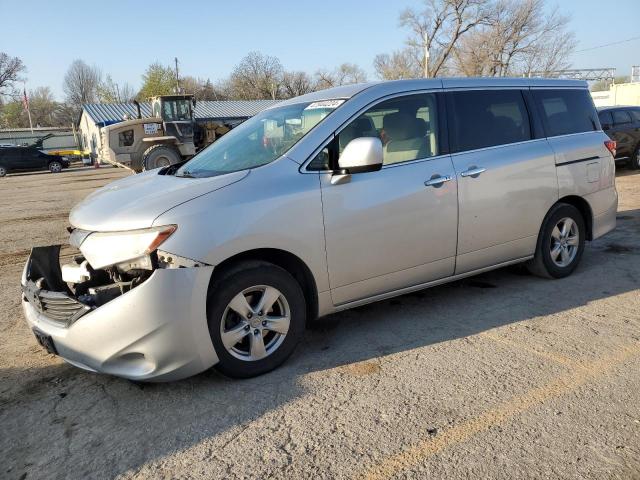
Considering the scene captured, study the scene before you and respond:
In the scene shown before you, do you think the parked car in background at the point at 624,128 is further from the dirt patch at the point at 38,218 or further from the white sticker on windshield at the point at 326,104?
the dirt patch at the point at 38,218

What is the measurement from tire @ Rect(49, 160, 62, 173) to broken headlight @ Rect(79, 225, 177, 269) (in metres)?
31.5

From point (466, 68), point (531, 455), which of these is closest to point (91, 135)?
point (466, 68)

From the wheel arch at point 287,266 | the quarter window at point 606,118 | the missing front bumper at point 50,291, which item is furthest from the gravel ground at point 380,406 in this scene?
the quarter window at point 606,118

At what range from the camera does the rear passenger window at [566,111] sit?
4820mm

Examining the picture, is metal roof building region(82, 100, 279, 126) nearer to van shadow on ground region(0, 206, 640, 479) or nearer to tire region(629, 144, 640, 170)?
tire region(629, 144, 640, 170)

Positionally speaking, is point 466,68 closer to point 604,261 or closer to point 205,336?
point 604,261

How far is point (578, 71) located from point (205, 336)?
65769mm

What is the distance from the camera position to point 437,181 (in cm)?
390

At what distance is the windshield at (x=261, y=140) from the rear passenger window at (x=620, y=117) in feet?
37.7

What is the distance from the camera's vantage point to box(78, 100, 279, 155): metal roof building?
146ft

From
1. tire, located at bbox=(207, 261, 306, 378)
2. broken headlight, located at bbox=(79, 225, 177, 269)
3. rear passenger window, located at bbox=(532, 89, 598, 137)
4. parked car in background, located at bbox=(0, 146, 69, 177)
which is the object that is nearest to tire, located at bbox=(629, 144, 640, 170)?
rear passenger window, located at bbox=(532, 89, 598, 137)

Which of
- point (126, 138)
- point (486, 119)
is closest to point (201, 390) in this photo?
point (486, 119)

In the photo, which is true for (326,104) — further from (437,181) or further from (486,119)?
(486,119)

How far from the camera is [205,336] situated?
3.05 metres
